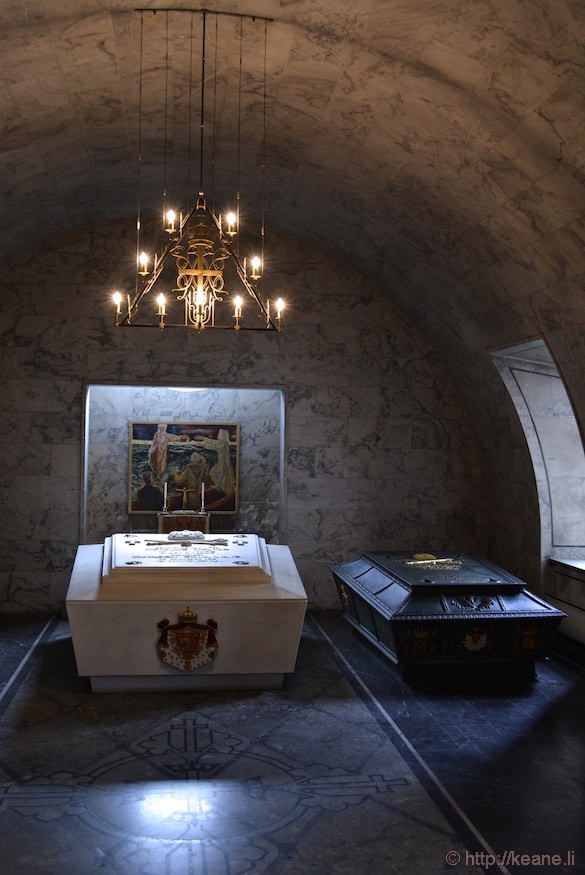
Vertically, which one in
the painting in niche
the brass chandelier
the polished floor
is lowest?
the polished floor

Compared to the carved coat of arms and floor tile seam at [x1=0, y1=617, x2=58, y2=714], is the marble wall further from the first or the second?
the carved coat of arms

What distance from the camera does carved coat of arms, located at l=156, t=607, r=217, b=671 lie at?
609 cm

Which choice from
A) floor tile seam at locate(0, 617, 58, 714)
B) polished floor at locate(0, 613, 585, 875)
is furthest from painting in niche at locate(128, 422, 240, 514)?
polished floor at locate(0, 613, 585, 875)

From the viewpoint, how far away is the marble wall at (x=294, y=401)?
9.06m

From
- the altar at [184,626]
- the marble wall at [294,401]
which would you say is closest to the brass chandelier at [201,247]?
the marble wall at [294,401]

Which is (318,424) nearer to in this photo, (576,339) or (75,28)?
(576,339)

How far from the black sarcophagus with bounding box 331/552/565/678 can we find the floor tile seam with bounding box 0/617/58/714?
2895 millimetres

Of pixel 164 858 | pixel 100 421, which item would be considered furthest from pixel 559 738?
pixel 100 421

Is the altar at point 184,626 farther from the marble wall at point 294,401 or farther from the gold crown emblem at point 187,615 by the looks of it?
the marble wall at point 294,401

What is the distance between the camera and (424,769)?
4922 millimetres

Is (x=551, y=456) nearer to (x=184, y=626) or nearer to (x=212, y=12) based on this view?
(x=184, y=626)

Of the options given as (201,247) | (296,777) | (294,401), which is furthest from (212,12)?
(294,401)

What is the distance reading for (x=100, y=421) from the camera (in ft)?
34.6

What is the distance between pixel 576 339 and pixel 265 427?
5.20 meters
